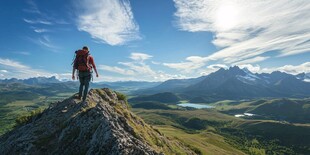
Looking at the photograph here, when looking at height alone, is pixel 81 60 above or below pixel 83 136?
above

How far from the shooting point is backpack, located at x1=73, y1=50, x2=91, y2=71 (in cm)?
3002

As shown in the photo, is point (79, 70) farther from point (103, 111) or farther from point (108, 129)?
point (108, 129)

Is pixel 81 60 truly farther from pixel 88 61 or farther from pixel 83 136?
pixel 83 136

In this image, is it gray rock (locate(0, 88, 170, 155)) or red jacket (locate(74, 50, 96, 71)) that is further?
red jacket (locate(74, 50, 96, 71))

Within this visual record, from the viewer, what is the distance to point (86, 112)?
2716 centimetres

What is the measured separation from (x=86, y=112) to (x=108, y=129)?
6.08 metres

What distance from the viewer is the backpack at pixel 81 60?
1182 inches

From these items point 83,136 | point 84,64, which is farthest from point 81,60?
point 83,136

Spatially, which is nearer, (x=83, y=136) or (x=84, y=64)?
(x=83, y=136)

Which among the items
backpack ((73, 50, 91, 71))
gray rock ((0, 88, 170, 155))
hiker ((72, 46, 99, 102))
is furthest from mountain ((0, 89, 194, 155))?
backpack ((73, 50, 91, 71))

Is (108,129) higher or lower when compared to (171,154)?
higher

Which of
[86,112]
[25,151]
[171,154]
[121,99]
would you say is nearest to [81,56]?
[86,112]

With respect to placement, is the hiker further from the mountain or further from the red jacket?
the mountain

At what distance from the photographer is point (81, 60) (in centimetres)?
3020
